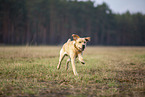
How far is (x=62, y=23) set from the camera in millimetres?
48969

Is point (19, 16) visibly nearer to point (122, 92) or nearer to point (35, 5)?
point (35, 5)

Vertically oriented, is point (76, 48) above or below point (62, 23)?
below

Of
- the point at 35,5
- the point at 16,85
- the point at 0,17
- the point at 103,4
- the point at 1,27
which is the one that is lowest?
the point at 16,85

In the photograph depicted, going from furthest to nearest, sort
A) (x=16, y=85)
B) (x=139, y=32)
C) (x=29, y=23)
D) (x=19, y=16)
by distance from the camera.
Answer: (x=139, y=32), (x=29, y=23), (x=19, y=16), (x=16, y=85)

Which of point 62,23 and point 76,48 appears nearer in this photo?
point 76,48

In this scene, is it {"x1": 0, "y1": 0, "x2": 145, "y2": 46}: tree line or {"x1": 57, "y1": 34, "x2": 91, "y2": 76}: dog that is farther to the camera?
{"x1": 0, "y1": 0, "x2": 145, "y2": 46}: tree line

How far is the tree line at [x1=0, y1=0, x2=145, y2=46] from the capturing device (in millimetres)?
36906

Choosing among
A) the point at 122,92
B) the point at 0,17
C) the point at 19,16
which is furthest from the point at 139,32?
the point at 122,92

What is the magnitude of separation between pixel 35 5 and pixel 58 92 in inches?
1644

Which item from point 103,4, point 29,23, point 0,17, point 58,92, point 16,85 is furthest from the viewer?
point 103,4

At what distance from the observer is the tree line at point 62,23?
121 feet

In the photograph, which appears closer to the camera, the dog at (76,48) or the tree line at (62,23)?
the dog at (76,48)

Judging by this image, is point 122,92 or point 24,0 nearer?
point 122,92

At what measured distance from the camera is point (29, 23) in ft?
134
